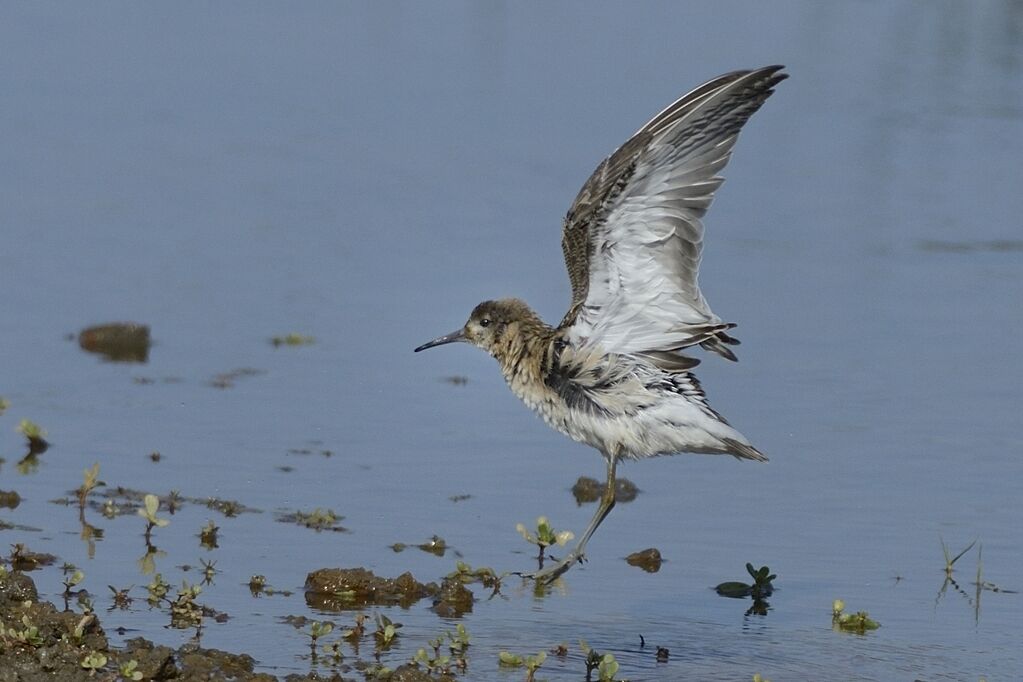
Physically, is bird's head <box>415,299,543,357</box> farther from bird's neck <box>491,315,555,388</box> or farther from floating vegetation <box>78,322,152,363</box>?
floating vegetation <box>78,322,152,363</box>

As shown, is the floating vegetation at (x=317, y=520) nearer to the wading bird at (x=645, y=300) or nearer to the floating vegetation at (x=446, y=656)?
the wading bird at (x=645, y=300)

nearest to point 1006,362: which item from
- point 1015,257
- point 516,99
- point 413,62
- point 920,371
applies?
point 920,371

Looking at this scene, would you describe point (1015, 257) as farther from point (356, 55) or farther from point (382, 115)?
point (356, 55)

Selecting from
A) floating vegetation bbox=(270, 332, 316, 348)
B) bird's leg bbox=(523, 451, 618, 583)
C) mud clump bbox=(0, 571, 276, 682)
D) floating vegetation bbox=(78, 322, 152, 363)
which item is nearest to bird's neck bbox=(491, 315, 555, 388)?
bird's leg bbox=(523, 451, 618, 583)

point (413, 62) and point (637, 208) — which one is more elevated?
point (413, 62)

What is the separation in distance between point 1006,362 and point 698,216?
3.78 m

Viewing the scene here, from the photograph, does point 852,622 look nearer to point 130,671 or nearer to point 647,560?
point 647,560

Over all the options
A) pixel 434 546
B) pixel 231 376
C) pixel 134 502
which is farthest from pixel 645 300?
pixel 231 376

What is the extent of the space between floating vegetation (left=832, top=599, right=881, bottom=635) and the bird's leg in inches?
39.3

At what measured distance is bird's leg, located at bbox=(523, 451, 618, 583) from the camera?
7.28 m

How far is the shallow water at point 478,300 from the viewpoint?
7449mm

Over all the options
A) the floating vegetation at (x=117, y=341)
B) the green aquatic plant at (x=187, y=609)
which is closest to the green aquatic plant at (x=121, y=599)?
the green aquatic plant at (x=187, y=609)

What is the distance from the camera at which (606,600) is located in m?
7.45

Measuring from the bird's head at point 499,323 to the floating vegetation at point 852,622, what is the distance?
1.77 metres
